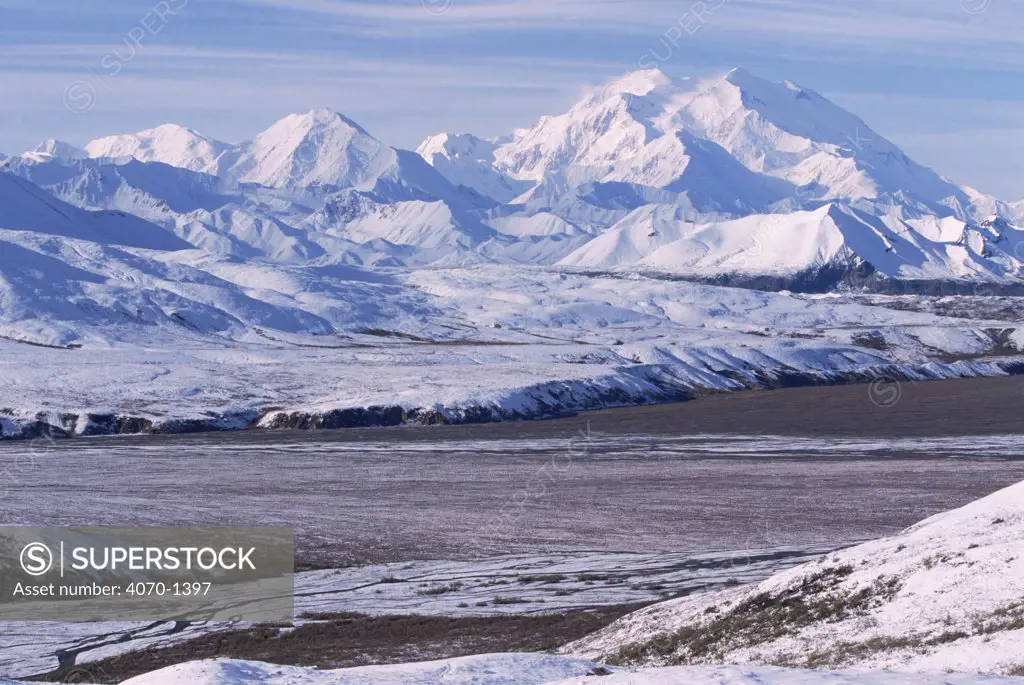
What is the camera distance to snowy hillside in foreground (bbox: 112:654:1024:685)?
21547 mm

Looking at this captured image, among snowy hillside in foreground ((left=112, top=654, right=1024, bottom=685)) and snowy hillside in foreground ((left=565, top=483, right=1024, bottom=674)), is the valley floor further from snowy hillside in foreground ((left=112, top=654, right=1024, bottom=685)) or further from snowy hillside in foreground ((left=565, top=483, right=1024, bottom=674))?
snowy hillside in foreground ((left=112, top=654, right=1024, bottom=685))

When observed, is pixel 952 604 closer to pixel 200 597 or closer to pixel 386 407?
pixel 200 597

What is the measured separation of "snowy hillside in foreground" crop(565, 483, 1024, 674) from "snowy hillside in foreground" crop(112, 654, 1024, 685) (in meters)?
3.41

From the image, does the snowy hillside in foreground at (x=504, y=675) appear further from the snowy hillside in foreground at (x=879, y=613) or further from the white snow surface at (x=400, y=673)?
the snowy hillside in foreground at (x=879, y=613)

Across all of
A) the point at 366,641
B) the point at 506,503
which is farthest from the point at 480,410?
the point at 366,641

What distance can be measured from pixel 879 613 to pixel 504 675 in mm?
8169

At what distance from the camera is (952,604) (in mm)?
28016

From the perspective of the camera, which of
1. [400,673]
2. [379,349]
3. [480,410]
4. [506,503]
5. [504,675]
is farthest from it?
[379,349]

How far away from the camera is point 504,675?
25094mm

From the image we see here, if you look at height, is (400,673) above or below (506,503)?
below

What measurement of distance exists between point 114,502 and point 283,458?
16562 mm

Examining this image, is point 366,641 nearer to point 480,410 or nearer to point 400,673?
point 400,673

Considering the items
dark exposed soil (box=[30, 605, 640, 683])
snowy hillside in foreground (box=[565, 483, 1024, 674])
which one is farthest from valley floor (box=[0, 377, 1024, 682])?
snowy hillside in foreground (box=[565, 483, 1024, 674])

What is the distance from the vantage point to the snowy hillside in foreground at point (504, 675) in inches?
848
